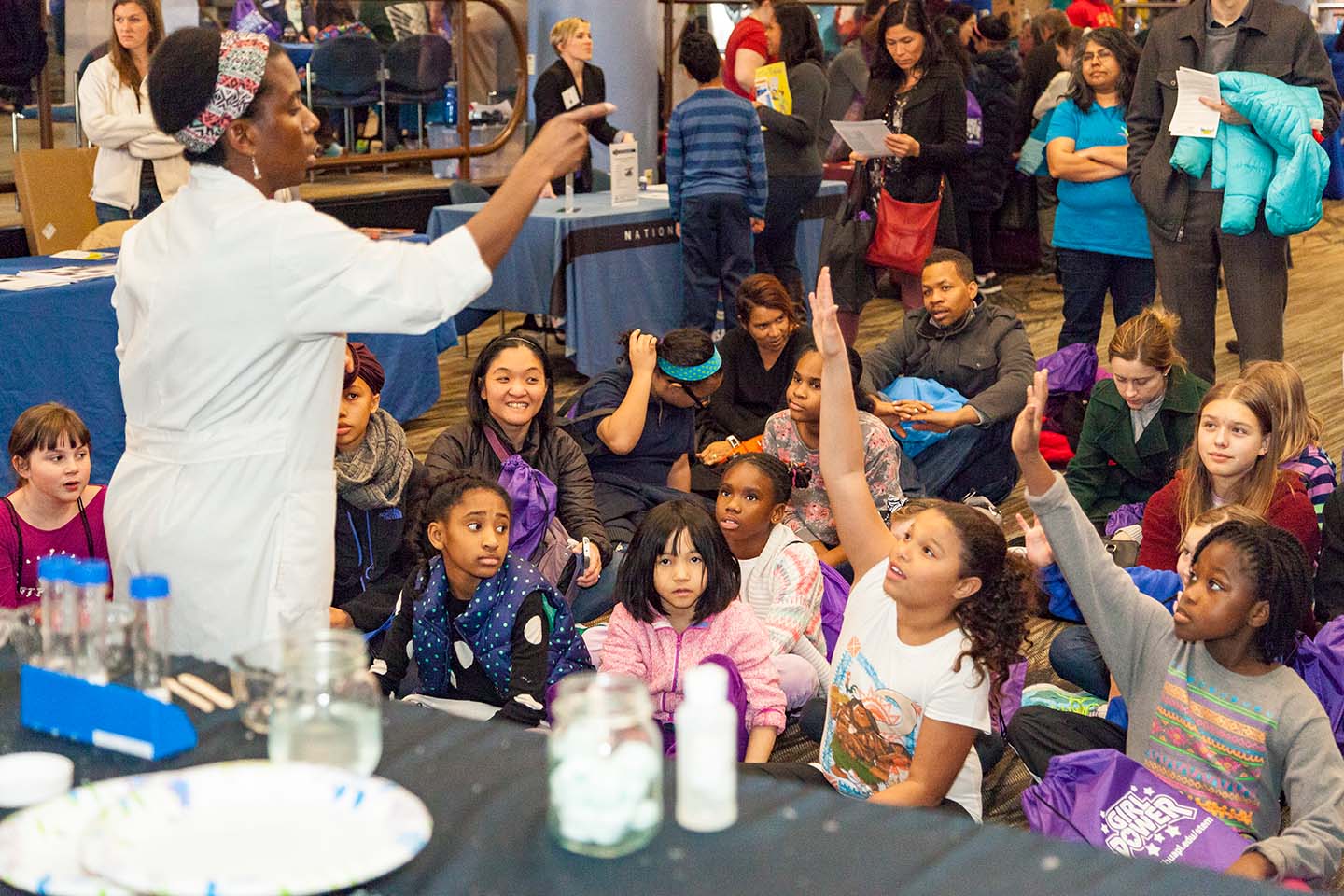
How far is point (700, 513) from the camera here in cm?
291

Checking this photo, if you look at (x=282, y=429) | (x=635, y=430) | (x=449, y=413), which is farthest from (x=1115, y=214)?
(x=282, y=429)

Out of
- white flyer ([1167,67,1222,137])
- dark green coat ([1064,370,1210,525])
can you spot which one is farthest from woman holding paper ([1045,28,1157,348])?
dark green coat ([1064,370,1210,525])

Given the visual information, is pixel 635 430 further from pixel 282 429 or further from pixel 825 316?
pixel 282 429

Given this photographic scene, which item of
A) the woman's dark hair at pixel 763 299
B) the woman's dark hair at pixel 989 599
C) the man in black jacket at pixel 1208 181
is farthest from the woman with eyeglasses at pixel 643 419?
the woman's dark hair at pixel 989 599

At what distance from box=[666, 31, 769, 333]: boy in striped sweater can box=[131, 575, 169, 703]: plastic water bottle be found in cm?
489

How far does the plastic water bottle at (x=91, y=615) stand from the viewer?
1.60 metres

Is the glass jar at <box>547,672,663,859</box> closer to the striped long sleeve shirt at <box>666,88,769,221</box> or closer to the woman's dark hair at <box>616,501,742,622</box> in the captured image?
the woman's dark hair at <box>616,501,742,622</box>

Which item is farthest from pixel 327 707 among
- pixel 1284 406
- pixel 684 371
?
pixel 684 371

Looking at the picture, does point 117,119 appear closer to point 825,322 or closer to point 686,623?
point 686,623

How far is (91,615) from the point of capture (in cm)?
161

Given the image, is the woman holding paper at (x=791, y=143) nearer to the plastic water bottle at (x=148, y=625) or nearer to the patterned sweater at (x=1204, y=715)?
the patterned sweater at (x=1204, y=715)

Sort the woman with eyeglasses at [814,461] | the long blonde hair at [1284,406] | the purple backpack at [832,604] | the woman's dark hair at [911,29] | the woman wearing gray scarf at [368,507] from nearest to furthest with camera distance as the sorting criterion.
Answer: the long blonde hair at [1284,406], the woman wearing gray scarf at [368,507], the purple backpack at [832,604], the woman with eyeglasses at [814,461], the woman's dark hair at [911,29]

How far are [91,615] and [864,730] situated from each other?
1321 millimetres

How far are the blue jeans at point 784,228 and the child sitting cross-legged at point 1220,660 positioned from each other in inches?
171
